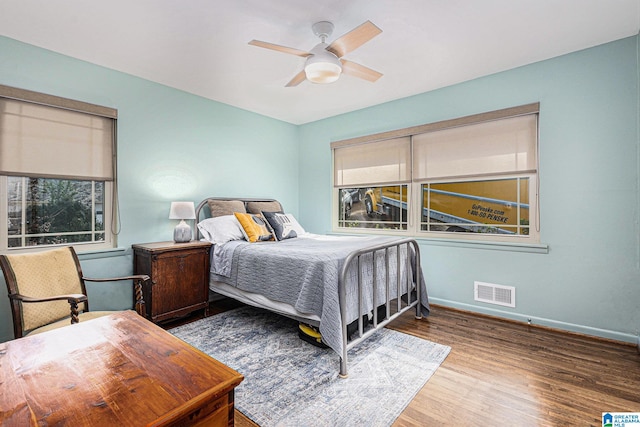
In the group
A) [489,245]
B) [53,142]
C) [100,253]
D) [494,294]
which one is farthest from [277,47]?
[494,294]

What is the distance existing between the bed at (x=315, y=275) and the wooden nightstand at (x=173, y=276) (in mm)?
145

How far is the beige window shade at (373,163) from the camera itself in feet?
12.8

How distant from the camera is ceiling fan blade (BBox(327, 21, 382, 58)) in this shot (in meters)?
1.89

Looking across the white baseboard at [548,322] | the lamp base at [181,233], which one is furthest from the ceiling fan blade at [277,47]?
the white baseboard at [548,322]

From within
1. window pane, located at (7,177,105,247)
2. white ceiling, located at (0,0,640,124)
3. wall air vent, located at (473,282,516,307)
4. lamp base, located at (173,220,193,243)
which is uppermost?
white ceiling, located at (0,0,640,124)

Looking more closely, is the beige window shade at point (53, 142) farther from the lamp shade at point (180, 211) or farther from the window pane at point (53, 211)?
the lamp shade at point (180, 211)

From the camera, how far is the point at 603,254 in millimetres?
2629

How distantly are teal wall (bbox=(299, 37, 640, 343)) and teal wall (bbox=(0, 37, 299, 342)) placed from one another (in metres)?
2.85

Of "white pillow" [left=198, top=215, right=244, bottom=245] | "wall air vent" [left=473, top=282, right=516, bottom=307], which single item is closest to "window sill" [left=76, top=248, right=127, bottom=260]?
"white pillow" [left=198, top=215, right=244, bottom=245]

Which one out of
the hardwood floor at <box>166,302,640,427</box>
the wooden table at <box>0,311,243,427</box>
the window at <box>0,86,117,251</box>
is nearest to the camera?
the wooden table at <box>0,311,243,427</box>

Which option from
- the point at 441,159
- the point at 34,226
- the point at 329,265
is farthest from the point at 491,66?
the point at 34,226

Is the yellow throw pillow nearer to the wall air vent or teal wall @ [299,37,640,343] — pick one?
teal wall @ [299,37,640,343]

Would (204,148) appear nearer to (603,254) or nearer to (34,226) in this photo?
(34,226)

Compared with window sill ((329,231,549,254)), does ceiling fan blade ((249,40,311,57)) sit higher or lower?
higher
